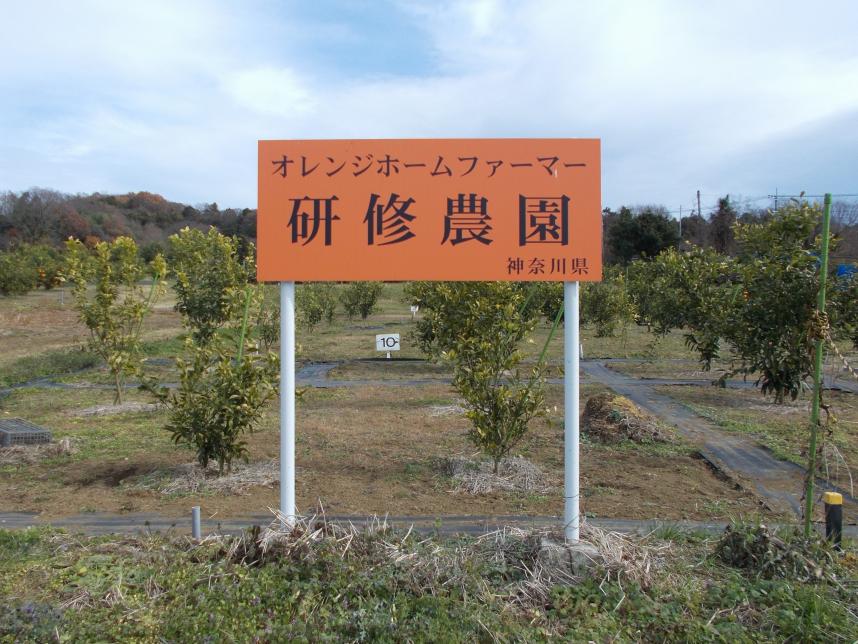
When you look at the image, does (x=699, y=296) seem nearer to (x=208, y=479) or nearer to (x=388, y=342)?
(x=388, y=342)

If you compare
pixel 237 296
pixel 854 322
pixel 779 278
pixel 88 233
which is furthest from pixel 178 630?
pixel 88 233

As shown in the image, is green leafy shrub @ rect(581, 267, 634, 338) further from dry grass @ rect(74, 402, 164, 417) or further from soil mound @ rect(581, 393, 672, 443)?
dry grass @ rect(74, 402, 164, 417)

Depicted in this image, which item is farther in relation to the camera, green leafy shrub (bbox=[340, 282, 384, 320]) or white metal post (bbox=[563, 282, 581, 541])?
green leafy shrub (bbox=[340, 282, 384, 320])

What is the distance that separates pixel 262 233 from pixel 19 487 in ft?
13.7

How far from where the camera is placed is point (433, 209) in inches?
158

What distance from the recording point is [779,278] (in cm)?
875

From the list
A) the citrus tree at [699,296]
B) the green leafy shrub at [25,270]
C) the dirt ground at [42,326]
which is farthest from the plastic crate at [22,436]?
the green leafy shrub at [25,270]

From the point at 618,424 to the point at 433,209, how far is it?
5039 millimetres

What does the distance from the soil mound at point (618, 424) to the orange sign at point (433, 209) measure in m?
4.44

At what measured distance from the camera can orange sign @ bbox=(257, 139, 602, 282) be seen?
399 centimetres

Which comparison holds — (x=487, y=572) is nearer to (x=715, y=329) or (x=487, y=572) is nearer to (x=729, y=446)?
(x=729, y=446)

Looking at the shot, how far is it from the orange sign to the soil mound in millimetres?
4441

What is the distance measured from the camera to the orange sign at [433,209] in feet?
13.1

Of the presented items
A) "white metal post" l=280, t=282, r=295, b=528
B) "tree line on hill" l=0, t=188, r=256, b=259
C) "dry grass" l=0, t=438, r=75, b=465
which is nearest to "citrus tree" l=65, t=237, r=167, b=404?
"dry grass" l=0, t=438, r=75, b=465
